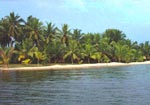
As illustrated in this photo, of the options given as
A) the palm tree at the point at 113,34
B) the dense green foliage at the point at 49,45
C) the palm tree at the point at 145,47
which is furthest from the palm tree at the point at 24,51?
the palm tree at the point at 145,47

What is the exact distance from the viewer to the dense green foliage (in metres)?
96.6

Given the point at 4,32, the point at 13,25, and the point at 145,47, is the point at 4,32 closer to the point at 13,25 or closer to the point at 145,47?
the point at 13,25

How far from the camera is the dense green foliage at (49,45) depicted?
96562 millimetres

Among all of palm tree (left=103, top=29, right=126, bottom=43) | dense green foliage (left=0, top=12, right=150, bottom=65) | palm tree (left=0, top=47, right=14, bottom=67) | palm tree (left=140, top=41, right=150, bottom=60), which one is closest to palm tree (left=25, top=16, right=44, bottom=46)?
dense green foliage (left=0, top=12, right=150, bottom=65)

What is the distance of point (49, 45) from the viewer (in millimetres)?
101562

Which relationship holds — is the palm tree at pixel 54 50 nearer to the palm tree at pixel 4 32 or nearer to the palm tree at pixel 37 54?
the palm tree at pixel 37 54

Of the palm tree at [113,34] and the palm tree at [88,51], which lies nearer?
the palm tree at [88,51]

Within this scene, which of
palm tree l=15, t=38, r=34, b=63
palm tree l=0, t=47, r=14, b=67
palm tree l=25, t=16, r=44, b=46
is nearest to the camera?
palm tree l=0, t=47, r=14, b=67

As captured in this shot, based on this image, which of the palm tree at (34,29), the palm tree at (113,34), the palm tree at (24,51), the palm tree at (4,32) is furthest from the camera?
the palm tree at (113,34)

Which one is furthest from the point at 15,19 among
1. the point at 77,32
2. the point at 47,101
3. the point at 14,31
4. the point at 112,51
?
the point at 47,101

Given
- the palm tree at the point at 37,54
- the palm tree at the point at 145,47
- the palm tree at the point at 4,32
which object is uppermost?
the palm tree at the point at 4,32

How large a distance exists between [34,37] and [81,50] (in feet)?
47.6

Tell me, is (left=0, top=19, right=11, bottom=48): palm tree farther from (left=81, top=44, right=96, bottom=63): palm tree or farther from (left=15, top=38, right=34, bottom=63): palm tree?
(left=81, top=44, right=96, bottom=63): palm tree

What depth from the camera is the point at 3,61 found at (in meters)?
91.9
